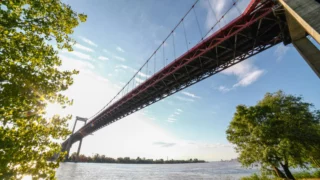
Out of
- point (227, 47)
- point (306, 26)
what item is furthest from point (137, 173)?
point (306, 26)

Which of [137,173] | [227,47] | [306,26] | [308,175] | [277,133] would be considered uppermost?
[227,47]

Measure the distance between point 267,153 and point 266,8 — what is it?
10.9 meters

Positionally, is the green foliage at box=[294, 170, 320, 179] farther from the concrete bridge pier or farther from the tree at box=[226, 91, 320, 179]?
the concrete bridge pier

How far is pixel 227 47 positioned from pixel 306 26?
9.63 m

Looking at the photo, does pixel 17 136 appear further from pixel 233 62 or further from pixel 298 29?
pixel 233 62

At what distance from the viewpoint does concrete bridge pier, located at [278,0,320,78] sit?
17.5 feet

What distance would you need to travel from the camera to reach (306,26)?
550cm

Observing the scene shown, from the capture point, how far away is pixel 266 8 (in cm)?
1087

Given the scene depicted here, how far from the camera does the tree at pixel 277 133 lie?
11.8m

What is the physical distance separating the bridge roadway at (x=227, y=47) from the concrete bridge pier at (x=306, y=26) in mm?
2039

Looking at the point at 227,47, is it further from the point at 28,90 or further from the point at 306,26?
the point at 28,90

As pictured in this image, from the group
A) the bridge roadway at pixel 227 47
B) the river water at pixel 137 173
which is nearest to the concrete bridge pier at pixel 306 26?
the bridge roadway at pixel 227 47

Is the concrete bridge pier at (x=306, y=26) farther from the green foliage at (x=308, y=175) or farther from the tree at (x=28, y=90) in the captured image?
the green foliage at (x=308, y=175)

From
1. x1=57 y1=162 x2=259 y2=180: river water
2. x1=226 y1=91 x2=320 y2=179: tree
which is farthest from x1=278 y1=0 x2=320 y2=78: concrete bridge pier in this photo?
x1=57 y1=162 x2=259 y2=180: river water
